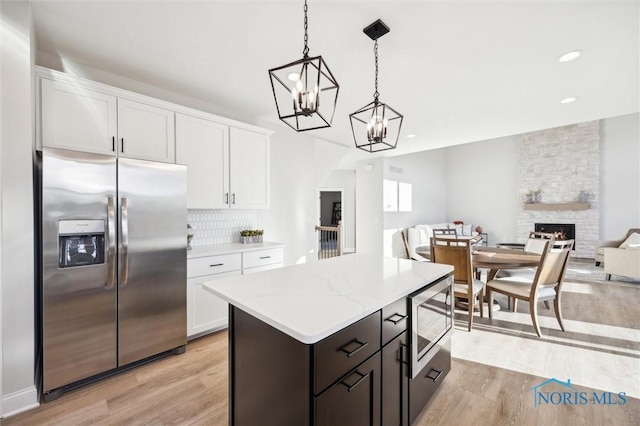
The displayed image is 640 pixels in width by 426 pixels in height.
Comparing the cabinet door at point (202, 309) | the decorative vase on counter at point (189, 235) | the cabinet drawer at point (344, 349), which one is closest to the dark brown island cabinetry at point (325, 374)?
the cabinet drawer at point (344, 349)

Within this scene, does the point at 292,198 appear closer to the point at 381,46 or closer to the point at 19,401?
the point at 381,46

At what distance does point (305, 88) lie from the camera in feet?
4.72

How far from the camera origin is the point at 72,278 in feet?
6.53

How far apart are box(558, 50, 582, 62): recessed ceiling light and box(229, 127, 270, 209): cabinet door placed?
3.09 m

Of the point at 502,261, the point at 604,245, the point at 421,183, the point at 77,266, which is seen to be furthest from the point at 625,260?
the point at 77,266

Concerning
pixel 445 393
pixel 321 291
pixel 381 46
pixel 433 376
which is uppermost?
pixel 381 46

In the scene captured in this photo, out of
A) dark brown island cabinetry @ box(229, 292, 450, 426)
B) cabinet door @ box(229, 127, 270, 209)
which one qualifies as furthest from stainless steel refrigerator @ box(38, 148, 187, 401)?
dark brown island cabinetry @ box(229, 292, 450, 426)

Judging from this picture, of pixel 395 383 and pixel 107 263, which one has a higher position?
pixel 107 263

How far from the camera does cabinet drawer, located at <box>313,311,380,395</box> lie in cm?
106

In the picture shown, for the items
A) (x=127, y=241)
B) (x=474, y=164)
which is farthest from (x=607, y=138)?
(x=127, y=241)

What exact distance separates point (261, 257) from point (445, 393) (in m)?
2.19

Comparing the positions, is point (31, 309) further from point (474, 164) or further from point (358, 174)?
point (474, 164)

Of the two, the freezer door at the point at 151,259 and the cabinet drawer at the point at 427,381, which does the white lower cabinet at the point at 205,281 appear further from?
the cabinet drawer at the point at 427,381

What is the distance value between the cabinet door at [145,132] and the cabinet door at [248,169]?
690mm
